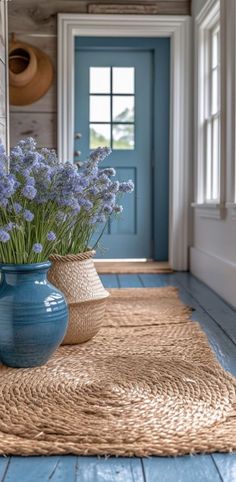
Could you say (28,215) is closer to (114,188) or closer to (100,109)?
(114,188)

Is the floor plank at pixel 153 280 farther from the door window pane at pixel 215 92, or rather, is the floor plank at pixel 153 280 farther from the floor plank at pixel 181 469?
the floor plank at pixel 181 469

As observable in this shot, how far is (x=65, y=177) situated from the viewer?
68.4 inches

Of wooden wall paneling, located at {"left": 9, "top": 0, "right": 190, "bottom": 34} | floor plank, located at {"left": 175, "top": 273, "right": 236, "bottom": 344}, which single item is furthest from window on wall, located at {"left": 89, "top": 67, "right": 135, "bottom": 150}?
floor plank, located at {"left": 175, "top": 273, "right": 236, "bottom": 344}

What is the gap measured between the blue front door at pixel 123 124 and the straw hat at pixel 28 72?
1.00 ft

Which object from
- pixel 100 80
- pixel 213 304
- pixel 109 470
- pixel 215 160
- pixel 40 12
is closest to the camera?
pixel 109 470

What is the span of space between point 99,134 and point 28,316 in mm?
2971

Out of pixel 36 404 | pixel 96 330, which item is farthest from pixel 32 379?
pixel 96 330

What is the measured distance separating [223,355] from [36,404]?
2.52 feet

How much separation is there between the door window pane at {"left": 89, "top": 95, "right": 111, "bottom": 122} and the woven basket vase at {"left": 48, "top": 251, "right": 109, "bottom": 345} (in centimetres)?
256

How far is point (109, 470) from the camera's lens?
1171 mm

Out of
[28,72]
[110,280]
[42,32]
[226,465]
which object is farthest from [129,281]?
[226,465]

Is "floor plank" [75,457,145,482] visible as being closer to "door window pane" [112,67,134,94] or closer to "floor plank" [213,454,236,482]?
"floor plank" [213,454,236,482]

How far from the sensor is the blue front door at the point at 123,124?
4.39 metres

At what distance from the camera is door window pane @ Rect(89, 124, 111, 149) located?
14.6 feet
